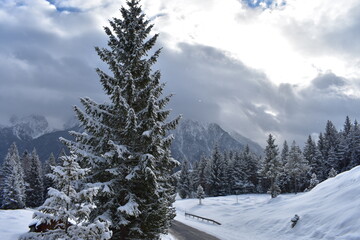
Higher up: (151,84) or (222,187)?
(151,84)

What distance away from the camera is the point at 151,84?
13.7m

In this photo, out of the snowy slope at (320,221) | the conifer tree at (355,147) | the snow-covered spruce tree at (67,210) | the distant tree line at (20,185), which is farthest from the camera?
the conifer tree at (355,147)

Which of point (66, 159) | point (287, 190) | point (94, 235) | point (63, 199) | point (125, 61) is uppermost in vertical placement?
point (125, 61)

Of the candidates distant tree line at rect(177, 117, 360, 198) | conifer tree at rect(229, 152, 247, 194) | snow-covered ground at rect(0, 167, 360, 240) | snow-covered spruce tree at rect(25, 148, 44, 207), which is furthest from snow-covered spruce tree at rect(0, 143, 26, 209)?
conifer tree at rect(229, 152, 247, 194)

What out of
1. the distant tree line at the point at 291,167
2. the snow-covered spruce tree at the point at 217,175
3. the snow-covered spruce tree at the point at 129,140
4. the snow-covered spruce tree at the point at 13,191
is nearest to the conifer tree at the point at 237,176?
the distant tree line at the point at 291,167

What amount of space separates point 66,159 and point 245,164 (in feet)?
259

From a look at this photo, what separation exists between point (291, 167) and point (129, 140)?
6718cm

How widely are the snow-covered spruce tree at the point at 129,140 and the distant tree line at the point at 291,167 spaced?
55092 mm

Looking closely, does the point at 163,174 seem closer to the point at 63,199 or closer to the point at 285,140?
the point at 63,199

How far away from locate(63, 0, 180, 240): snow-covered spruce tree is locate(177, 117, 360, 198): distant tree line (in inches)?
2169

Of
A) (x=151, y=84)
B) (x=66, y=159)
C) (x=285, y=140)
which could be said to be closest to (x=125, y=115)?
(x=151, y=84)

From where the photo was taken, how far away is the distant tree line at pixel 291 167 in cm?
7188

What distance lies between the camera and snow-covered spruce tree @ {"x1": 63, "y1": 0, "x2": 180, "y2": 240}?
462 inches

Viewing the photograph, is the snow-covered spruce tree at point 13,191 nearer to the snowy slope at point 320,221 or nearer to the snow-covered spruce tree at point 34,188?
the snow-covered spruce tree at point 34,188
